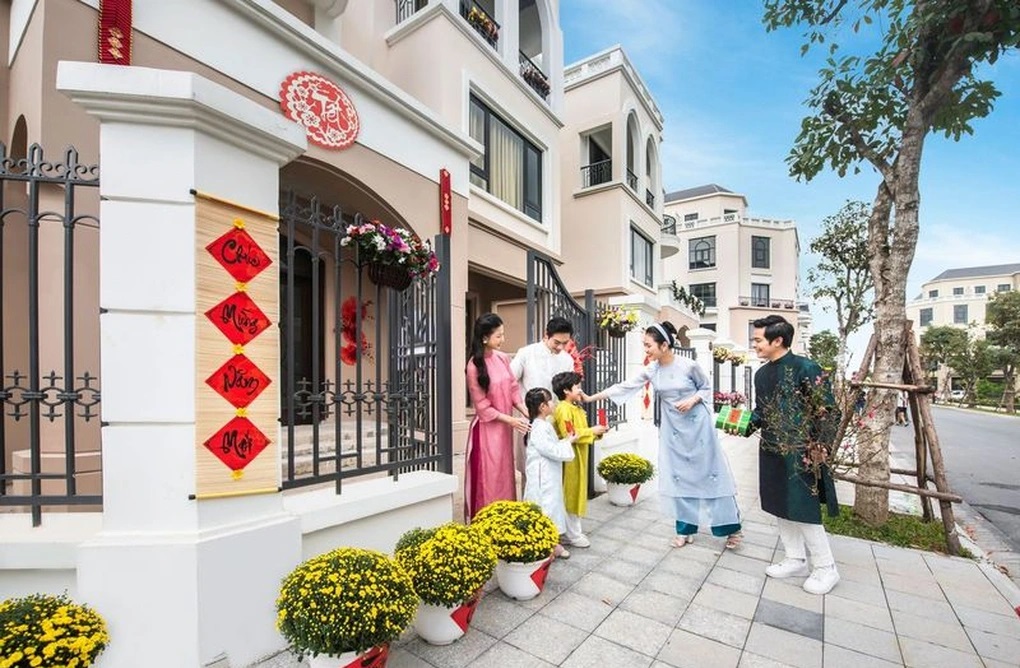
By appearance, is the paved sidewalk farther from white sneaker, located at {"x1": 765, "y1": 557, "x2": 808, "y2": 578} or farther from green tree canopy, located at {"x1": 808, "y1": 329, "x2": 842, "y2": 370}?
green tree canopy, located at {"x1": 808, "y1": 329, "x2": 842, "y2": 370}

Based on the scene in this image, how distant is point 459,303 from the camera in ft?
23.0

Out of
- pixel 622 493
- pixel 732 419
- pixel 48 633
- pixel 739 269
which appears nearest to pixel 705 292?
pixel 739 269

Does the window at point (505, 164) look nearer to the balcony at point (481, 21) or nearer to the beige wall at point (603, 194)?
the balcony at point (481, 21)

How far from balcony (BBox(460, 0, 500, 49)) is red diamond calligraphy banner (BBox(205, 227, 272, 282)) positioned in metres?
8.50

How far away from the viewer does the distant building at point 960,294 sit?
177ft

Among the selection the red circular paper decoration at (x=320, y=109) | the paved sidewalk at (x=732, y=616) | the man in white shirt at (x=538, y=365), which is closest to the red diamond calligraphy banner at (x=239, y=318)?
the paved sidewalk at (x=732, y=616)

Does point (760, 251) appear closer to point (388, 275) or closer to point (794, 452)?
point (794, 452)

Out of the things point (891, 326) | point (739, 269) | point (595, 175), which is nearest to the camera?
point (891, 326)

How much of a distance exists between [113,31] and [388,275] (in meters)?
3.28

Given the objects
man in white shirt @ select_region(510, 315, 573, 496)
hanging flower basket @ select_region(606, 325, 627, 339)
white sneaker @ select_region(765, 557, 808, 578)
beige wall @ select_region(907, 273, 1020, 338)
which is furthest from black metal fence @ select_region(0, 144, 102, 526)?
beige wall @ select_region(907, 273, 1020, 338)

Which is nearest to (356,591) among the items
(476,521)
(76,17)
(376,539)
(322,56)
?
(376,539)

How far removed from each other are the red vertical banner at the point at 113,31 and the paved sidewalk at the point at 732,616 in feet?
15.5

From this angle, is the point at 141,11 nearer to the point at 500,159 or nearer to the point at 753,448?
the point at 500,159

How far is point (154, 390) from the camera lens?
2178 millimetres
